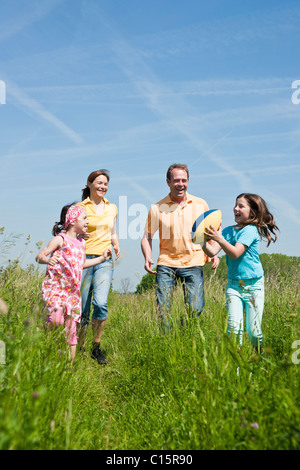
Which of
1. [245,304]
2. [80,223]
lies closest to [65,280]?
[80,223]

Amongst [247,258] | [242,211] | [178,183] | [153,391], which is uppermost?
[178,183]

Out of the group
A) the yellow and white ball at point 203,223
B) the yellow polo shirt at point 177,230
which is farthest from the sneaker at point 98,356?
the yellow and white ball at point 203,223

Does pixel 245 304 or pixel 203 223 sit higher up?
pixel 203 223

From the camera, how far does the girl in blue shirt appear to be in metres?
4.66

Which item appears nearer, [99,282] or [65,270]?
[65,270]

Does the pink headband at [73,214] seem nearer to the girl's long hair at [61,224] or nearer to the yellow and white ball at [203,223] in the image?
the girl's long hair at [61,224]

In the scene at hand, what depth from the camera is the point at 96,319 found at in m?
6.10

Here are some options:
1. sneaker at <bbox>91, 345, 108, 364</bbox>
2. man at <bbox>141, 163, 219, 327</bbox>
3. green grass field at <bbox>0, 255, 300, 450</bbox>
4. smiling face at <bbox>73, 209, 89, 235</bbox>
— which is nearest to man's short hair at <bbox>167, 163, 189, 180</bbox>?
man at <bbox>141, 163, 219, 327</bbox>

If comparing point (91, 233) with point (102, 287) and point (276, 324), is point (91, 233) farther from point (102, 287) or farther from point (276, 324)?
point (276, 324)

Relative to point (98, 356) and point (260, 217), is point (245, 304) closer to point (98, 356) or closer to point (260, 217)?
point (260, 217)

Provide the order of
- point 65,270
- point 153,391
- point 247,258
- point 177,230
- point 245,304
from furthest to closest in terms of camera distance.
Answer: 1. point 177,230
2. point 65,270
3. point 247,258
4. point 245,304
5. point 153,391

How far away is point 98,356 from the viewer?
19.7 feet

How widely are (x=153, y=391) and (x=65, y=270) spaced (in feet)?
5.87
